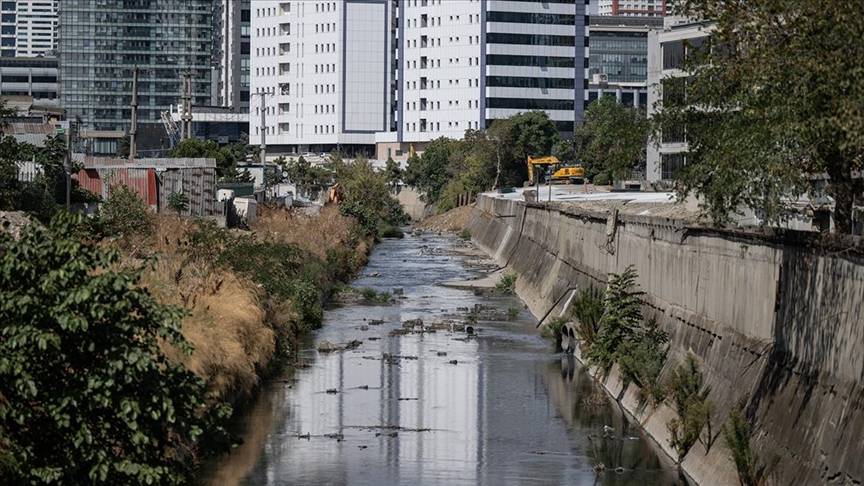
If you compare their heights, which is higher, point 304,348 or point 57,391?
point 57,391

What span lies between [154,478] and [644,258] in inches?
1343

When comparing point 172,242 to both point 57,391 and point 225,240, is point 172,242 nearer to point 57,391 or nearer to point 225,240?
point 225,240

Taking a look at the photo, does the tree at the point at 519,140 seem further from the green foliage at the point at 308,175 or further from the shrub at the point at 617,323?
the shrub at the point at 617,323

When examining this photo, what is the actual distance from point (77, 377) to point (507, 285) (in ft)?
218

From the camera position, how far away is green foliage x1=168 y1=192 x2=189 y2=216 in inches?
3147

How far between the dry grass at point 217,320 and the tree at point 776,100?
12351 millimetres

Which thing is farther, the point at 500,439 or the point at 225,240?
the point at 225,240

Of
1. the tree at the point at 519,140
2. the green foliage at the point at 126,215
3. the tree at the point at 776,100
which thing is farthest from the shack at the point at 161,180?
the tree at the point at 519,140

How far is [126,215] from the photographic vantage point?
62031mm

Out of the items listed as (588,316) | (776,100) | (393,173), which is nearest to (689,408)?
(776,100)

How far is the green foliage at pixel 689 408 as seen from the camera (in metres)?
33.3

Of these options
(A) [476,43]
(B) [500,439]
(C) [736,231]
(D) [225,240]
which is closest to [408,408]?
(B) [500,439]

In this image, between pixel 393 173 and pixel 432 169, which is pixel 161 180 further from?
pixel 393 173

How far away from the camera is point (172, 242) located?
5688cm
